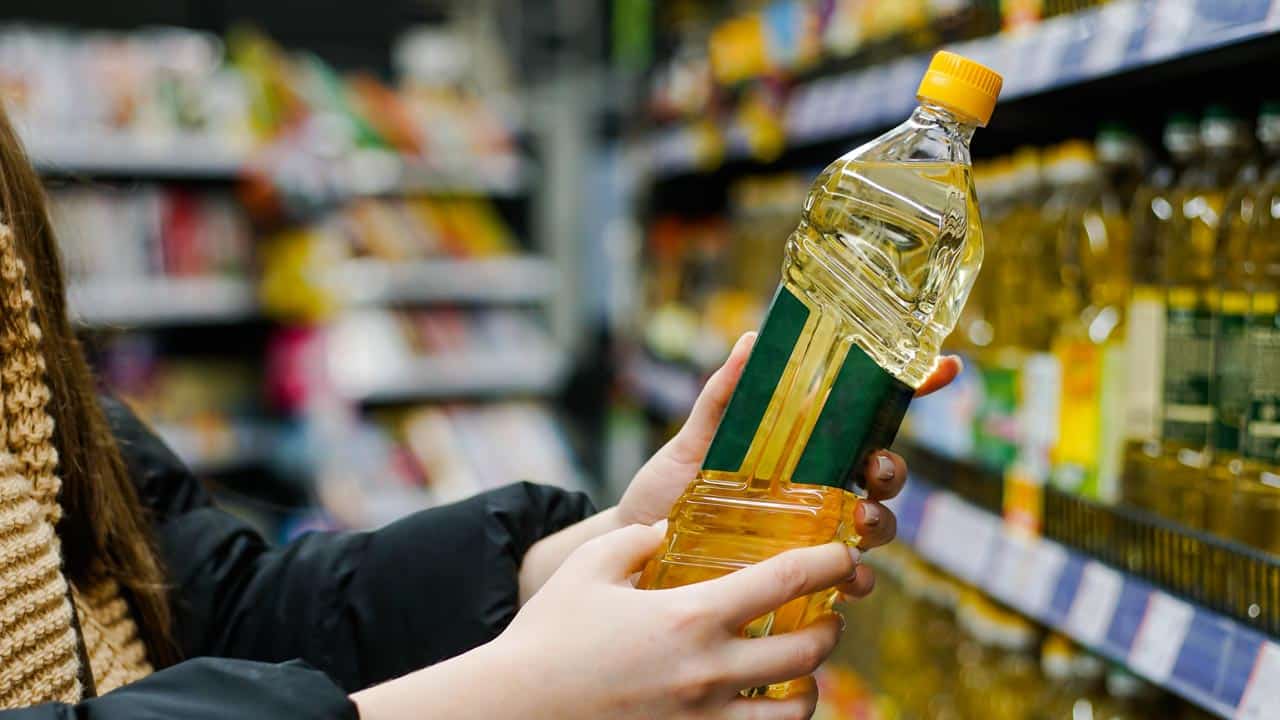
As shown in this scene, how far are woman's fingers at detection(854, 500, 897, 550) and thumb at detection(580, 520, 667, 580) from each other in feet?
0.56

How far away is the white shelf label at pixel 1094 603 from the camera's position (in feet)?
4.26

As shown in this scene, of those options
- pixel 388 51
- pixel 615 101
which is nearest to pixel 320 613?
pixel 615 101

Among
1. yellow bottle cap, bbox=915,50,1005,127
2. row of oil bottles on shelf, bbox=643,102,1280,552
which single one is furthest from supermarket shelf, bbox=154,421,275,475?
yellow bottle cap, bbox=915,50,1005,127

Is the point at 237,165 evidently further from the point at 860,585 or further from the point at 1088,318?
the point at 860,585

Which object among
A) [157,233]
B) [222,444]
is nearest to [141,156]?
[157,233]

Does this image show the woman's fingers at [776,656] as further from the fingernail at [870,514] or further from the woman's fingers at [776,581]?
the fingernail at [870,514]

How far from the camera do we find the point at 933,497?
185cm

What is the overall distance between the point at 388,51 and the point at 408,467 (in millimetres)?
1632

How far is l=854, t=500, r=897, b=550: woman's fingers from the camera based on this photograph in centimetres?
91

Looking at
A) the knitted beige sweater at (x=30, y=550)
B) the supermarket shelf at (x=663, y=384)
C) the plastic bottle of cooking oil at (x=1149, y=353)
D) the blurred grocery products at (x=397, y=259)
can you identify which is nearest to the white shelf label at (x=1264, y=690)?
the plastic bottle of cooking oil at (x=1149, y=353)

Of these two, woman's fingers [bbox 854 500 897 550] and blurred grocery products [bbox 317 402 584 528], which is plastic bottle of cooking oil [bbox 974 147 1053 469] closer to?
woman's fingers [bbox 854 500 897 550]

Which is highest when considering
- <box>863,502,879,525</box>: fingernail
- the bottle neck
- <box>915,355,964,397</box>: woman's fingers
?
the bottle neck

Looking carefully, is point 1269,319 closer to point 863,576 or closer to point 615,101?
point 863,576

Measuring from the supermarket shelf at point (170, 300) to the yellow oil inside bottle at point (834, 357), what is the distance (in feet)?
10.2
